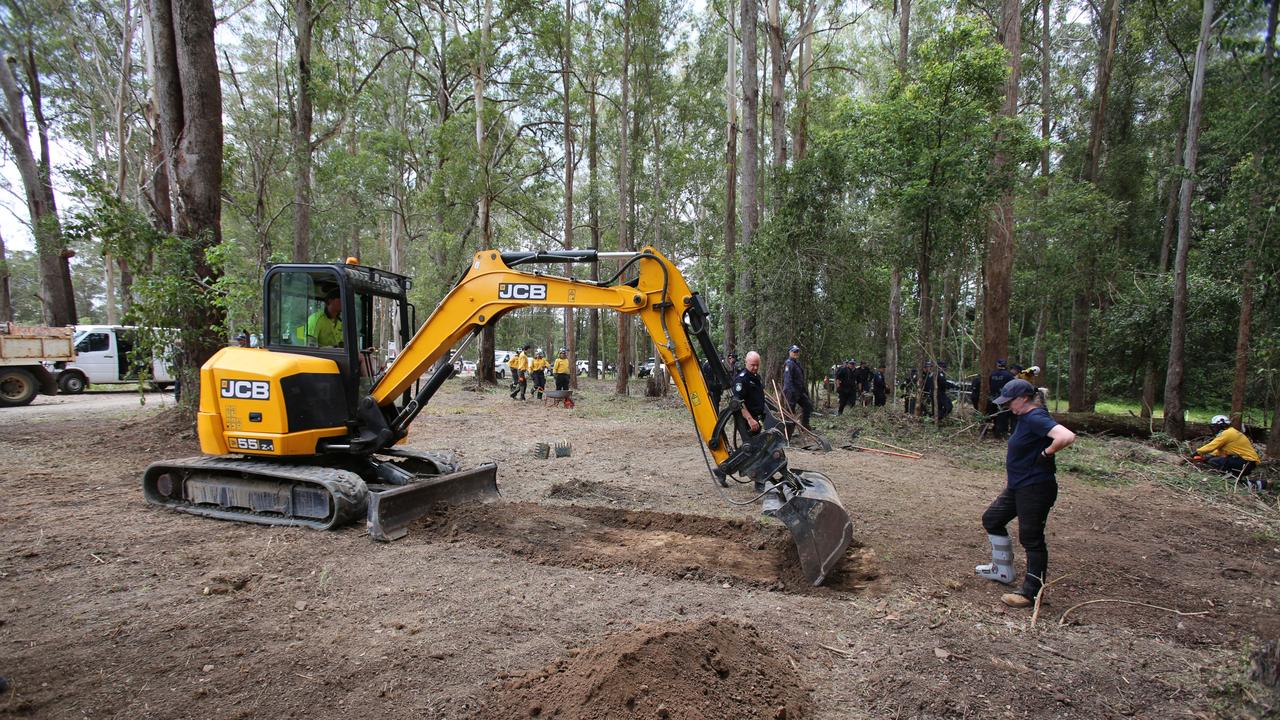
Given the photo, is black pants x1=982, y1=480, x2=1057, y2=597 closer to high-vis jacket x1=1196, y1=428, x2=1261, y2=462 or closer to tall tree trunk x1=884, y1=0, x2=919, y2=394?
high-vis jacket x1=1196, y1=428, x2=1261, y2=462

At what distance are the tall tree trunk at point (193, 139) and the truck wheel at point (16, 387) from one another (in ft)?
28.9

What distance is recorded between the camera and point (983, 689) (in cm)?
319

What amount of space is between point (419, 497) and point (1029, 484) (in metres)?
5.48

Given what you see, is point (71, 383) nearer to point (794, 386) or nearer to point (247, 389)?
point (247, 389)

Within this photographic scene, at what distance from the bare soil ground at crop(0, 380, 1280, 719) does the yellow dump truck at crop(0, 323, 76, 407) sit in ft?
33.2

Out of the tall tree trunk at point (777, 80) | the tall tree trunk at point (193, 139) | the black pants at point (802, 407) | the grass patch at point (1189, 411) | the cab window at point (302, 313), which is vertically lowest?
the grass patch at point (1189, 411)

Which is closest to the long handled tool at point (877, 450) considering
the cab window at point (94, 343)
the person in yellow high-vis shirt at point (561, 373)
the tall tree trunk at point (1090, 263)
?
the person in yellow high-vis shirt at point (561, 373)

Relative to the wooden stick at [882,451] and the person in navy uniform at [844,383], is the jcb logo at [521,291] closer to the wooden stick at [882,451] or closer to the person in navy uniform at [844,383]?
the wooden stick at [882,451]

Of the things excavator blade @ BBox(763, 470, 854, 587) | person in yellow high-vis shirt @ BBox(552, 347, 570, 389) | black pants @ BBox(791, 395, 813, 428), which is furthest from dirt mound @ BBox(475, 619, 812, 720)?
person in yellow high-vis shirt @ BBox(552, 347, 570, 389)


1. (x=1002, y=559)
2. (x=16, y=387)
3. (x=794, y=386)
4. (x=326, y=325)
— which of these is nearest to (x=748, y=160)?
(x=794, y=386)

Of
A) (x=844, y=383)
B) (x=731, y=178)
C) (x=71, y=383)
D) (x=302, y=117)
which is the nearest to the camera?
(x=302, y=117)

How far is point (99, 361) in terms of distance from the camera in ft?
60.3

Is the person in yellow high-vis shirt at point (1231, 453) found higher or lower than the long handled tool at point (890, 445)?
higher

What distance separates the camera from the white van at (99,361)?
1777cm
